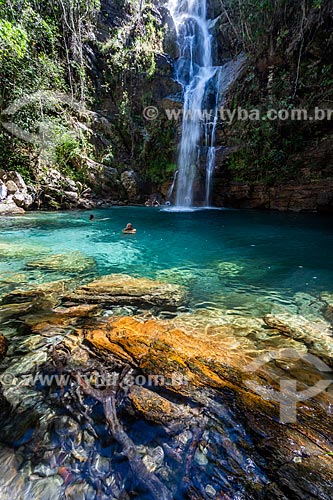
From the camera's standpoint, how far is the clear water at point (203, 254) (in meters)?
4.26

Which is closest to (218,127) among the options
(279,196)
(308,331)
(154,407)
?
(279,196)

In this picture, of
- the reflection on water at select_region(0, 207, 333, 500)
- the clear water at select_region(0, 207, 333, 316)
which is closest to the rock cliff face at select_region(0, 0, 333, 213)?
the clear water at select_region(0, 207, 333, 316)

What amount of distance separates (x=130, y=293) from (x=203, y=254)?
3214 millimetres

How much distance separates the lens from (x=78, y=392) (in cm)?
198

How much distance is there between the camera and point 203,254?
6605 millimetres

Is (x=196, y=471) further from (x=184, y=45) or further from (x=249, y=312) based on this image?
(x=184, y=45)

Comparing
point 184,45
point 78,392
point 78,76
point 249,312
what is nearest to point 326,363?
point 249,312

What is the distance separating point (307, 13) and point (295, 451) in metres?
18.1

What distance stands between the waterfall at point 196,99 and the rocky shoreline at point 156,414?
50.2 ft

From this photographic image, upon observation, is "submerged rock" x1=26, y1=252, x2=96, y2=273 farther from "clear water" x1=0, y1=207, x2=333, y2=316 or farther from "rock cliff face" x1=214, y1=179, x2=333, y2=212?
"rock cliff face" x1=214, y1=179, x2=333, y2=212

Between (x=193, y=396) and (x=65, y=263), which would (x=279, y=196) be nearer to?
(x=65, y=263)

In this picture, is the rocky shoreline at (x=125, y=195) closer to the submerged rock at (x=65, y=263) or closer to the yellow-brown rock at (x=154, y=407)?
the submerged rock at (x=65, y=263)

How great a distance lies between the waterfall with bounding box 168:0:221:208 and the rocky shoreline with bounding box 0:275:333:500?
1530 cm

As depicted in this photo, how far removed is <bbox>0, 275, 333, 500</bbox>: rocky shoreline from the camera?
1384 mm
